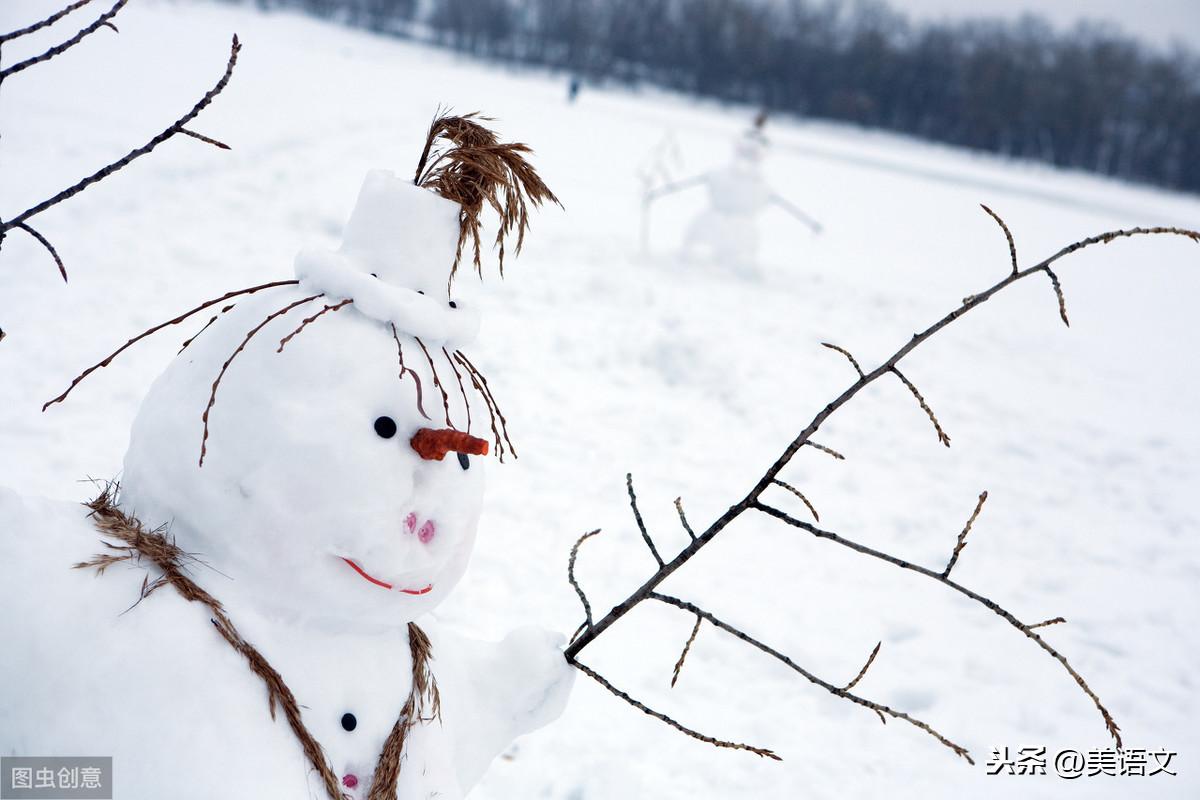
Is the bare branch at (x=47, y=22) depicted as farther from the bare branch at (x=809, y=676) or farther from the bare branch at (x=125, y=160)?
the bare branch at (x=809, y=676)

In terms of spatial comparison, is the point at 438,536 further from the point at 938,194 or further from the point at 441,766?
the point at 938,194

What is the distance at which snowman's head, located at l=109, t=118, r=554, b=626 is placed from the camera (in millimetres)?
1223

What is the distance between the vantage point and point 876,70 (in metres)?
45.3

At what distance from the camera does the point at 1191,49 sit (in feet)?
176

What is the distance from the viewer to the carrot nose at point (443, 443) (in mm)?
1237

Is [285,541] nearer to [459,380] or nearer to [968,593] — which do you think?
[459,380]

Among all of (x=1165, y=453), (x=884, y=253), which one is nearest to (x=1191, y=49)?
(x=884, y=253)

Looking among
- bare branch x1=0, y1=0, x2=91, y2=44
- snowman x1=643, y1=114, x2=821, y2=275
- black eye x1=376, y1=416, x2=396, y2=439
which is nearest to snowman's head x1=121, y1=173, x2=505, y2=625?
black eye x1=376, y1=416, x2=396, y2=439

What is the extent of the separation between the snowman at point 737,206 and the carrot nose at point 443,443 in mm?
6493

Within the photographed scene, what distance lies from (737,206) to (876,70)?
42.9m

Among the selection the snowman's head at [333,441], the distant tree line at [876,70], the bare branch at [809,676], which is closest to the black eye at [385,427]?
the snowman's head at [333,441]

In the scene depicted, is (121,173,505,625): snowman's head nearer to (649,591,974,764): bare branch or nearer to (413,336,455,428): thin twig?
(413,336,455,428): thin twig

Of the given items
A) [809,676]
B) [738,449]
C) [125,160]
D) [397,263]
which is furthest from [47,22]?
[738,449]

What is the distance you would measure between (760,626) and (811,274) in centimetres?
630
